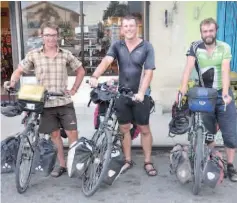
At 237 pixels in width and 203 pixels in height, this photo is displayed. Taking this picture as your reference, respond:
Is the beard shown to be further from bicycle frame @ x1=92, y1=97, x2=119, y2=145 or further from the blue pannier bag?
bicycle frame @ x1=92, y1=97, x2=119, y2=145

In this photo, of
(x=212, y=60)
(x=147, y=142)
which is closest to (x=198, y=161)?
(x=147, y=142)

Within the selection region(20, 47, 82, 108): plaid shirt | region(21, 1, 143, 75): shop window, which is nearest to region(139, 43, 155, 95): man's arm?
region(20, 47, 82, 108): plaid shirt

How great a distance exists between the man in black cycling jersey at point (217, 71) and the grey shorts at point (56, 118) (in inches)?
51.5

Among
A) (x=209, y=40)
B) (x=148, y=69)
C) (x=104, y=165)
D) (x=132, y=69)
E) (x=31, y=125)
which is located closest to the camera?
(x=104, y=165)

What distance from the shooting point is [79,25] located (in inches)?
313

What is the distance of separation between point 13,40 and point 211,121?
5145 millimetres

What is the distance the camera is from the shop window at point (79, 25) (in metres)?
7.84

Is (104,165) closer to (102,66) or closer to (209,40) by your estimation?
(102,66)

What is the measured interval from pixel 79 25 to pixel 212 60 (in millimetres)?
4624

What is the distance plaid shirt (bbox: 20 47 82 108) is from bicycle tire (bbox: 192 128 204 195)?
151 centimetres

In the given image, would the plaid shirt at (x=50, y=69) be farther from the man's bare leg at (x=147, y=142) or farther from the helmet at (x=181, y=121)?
the helmet at (x=181, y=121)

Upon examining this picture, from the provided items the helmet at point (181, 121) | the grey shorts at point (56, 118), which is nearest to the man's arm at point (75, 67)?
the grey shorts at point (56, 118)

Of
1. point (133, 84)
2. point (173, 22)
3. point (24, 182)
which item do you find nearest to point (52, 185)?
point (24, 182)

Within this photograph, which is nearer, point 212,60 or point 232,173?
point 212,60
